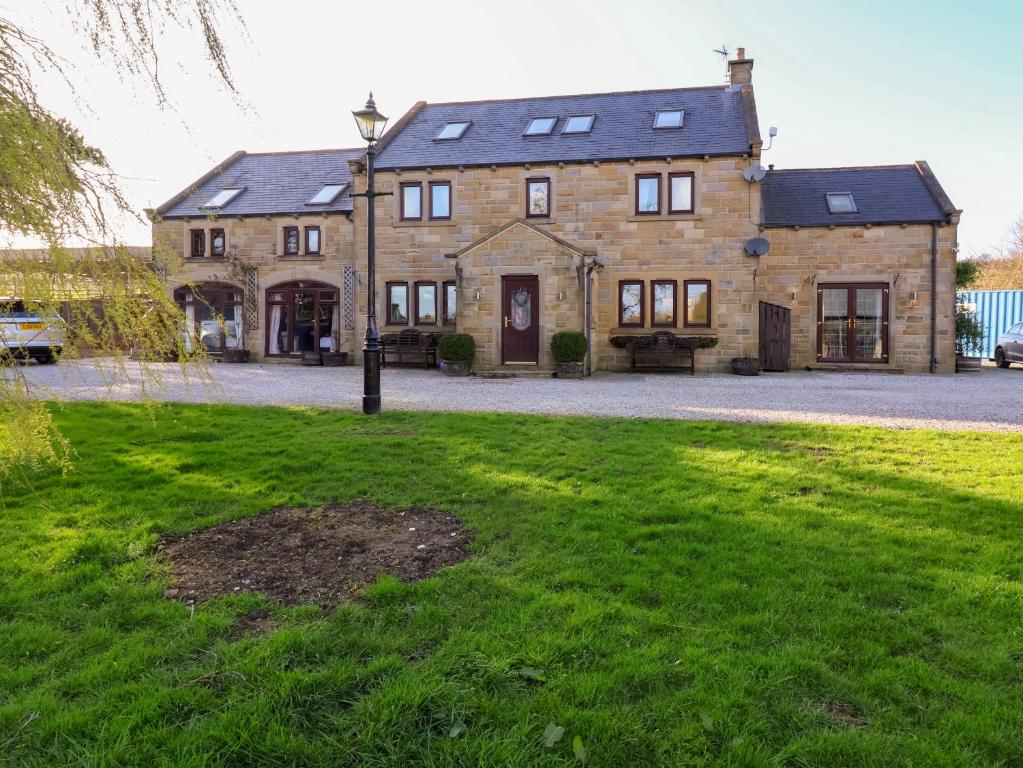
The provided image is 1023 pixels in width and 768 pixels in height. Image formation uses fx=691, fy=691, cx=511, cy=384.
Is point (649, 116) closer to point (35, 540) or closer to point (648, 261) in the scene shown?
point (648, 261)

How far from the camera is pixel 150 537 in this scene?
4.45 meters

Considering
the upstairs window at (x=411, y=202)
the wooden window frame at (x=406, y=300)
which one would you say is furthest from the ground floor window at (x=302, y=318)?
the upstairs window at (x=411, y=202)

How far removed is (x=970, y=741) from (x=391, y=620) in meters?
2.36

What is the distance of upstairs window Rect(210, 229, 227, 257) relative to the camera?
23.0 metres

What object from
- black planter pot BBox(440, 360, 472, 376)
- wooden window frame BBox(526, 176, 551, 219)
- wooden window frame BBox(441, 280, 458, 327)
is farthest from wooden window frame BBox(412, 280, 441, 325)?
wooden window frame BBox(526, 176, 551, 219)

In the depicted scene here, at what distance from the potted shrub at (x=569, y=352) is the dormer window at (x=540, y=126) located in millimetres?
7590

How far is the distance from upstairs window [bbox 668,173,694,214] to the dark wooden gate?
340cm

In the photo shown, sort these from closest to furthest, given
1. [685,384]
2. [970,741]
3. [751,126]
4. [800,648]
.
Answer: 1. [970,741]
2. [800,648]
3. [685,384]
4. [751,126]

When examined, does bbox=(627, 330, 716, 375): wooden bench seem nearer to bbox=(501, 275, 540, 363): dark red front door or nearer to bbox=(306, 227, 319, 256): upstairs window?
bbox=(501, 275, 540, 363): dark red front door

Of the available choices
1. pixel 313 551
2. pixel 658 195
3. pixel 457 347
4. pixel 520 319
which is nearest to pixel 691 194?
pixel 658 195

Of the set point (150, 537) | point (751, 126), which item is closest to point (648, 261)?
point (751, 126)

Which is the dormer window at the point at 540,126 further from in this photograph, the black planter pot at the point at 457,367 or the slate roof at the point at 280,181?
the black planter pot at the point at 457,367

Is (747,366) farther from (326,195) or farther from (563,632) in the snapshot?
(563,632)

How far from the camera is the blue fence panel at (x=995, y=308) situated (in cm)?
2738
